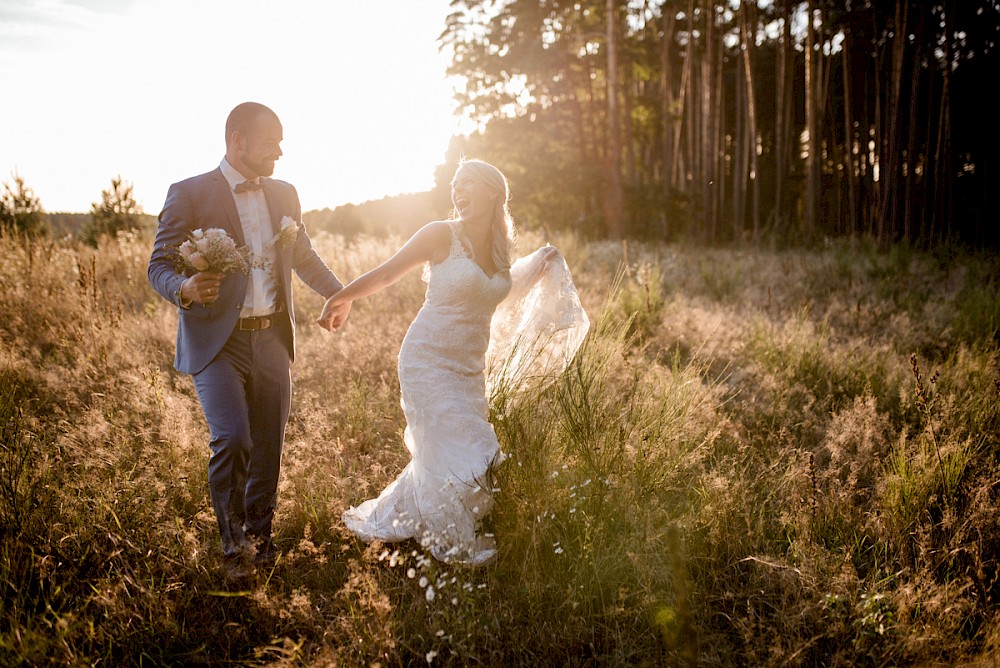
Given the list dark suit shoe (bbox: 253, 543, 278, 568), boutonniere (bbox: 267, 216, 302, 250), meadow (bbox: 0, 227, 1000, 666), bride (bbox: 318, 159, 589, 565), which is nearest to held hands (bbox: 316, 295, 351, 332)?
bride (bbox: 318, 159, 589, 565)

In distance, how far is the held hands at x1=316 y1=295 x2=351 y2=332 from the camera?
3.16 meters

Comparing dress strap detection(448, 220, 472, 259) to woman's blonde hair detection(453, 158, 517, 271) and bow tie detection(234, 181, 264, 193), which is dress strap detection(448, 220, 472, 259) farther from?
bow tie detection(234, 181, 264, 193)

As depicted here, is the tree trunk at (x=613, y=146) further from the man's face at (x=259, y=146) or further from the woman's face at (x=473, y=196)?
the man's face at (x=259, y=146)

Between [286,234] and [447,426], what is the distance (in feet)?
4.36

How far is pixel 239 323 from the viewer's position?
291cm

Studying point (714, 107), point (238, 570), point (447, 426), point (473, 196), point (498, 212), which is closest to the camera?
point (238, 570)

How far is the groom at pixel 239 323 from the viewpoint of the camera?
2.76 metres

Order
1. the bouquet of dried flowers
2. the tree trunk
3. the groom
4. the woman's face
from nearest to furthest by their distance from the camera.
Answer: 1. the bouquet of dried flowers
2. the groom
3. the woman's face
4. the tree trunk

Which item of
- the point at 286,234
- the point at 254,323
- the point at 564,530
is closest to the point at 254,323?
the point at 254,323

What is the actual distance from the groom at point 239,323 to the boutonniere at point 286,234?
11 millimetres

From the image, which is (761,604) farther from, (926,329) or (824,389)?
(926,329)

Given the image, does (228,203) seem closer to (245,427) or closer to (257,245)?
(257,245)

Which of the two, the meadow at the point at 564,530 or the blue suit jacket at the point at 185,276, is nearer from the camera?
the meadow at the point at 564,530

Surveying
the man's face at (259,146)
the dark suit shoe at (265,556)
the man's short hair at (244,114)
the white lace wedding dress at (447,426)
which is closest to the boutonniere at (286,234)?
the man's face at (259,146)
